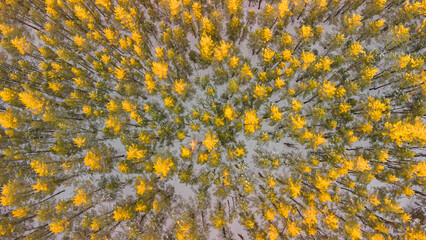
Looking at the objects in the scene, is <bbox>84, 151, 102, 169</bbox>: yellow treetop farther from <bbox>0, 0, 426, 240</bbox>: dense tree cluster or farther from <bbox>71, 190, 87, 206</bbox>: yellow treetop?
<bbox>71, 190, 87, 206</bbox>: yellow treetop

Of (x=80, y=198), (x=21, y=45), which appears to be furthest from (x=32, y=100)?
(x=80, y=198)

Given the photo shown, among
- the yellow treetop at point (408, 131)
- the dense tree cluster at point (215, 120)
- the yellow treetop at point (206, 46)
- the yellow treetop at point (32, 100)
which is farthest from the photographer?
the dense tree cluster at point (215, 120)

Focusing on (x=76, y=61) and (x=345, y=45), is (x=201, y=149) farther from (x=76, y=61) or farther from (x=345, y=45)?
(x=345, y=45)

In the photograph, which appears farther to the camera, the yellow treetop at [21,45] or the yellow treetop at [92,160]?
the yellow treetop at [21,45]

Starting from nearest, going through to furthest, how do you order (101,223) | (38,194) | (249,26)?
(101,223) < (38,194) < (249,26)

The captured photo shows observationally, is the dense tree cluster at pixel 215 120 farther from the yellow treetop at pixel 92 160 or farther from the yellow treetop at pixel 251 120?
the yellow treetop at pixel 251 120

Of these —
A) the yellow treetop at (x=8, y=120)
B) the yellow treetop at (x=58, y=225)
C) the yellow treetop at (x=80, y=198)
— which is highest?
the yellow treetop at (x=8, y=120)

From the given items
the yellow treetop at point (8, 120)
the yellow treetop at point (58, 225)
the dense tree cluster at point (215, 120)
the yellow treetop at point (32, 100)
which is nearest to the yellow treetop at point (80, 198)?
the dense tree cluster at point (215, 120)

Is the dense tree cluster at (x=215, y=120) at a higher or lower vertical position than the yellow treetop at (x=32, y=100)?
lower

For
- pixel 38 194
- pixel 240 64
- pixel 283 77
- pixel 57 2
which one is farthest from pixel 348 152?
pixel 57 2
